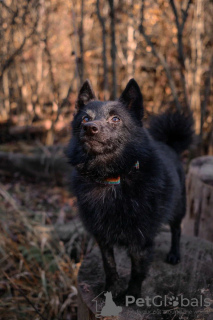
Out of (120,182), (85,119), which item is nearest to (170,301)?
(120,182)

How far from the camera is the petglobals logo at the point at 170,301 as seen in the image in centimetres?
188

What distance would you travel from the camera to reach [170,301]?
6.34 feet

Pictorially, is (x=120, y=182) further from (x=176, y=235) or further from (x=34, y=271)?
(x=34, y=271)

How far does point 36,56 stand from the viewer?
7.21m

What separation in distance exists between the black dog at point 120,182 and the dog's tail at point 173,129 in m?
0.72

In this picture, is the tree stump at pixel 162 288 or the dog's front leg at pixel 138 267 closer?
the tree stump at pixel 162 288

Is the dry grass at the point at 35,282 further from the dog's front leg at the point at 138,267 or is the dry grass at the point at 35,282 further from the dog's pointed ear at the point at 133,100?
the dog's pointed ear at the point at 133,100

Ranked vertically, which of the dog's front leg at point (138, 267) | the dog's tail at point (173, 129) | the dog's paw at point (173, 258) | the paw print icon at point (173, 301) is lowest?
the paw print icon at point (173, 301)

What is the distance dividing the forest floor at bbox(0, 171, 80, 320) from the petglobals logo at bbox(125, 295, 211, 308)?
0.69m

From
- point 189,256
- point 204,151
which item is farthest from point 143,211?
point 204,151

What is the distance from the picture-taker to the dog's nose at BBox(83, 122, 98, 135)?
176 cm

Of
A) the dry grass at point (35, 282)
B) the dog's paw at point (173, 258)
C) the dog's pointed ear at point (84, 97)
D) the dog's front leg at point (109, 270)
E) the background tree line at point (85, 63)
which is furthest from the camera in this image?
the background tree line at point (85, 63)

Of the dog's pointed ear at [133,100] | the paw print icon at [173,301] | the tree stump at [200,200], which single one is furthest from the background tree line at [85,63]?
the paw print icon at [173,301]

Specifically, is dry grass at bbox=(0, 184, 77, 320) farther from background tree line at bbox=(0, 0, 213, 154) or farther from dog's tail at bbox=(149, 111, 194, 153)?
background tree line at bbox=(0, 0, 213, 154)
